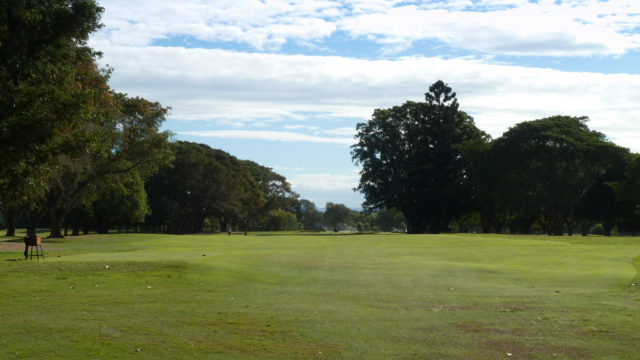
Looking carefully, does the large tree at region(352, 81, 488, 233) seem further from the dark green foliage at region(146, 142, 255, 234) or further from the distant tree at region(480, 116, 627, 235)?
the dark green foliage at region(146, 142, 255, 234)

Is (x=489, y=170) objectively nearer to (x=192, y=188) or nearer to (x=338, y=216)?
(x=192, y=188)

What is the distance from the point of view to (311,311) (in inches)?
553

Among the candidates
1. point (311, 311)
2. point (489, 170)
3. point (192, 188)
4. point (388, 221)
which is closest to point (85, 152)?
point (311, 311)

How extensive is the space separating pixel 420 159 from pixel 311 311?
80.3 m

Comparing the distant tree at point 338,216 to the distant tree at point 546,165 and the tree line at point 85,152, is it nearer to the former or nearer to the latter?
the tree line at point 85,152

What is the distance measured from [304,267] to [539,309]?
11.6 meters

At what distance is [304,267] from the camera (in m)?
24.4

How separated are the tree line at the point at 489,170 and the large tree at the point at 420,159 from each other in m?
0.15

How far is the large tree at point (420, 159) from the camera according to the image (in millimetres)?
92188

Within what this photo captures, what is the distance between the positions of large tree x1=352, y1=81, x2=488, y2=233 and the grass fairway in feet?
220

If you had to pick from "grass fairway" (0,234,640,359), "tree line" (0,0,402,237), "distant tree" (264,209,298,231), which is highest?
"tree line" (0,0,402,237)

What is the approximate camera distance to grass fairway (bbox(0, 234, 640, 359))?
10344mm

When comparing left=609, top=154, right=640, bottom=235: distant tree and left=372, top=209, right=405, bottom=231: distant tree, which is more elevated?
left=609, top=154, right=640, bottom=235: distant tree

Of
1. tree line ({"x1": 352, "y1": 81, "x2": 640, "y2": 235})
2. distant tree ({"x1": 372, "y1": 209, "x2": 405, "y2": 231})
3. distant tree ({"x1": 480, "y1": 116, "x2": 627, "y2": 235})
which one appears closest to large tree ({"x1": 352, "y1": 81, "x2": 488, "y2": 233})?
tree line ({"x1": 352, "y1": 81, "x2": 640, "y2": 235})
